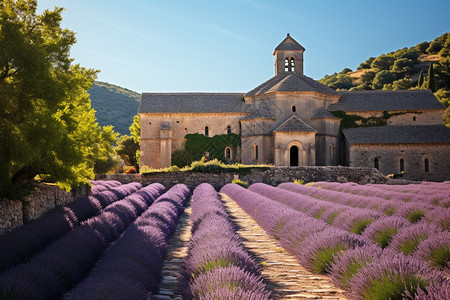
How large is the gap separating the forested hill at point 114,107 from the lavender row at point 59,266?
89951 mm

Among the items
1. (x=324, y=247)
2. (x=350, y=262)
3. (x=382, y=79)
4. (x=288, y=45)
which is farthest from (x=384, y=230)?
(x=382, y=79)

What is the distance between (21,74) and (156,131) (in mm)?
28742

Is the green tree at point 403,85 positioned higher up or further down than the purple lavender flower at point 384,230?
→ higher up

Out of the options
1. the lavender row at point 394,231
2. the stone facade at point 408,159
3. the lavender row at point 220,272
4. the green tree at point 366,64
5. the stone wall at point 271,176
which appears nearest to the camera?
the lavender row at point 220,272

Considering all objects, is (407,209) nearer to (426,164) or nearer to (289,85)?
(426,164)

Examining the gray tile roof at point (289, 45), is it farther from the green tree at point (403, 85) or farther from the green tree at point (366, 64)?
the green tree at point (366, 64)

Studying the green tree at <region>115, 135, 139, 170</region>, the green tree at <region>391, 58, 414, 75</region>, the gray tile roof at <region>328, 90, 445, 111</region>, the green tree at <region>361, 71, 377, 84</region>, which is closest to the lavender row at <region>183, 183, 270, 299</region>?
the gray tile roof at <region>328, 90, 445, 111</region>

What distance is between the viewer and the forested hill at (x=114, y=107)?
3841 inches

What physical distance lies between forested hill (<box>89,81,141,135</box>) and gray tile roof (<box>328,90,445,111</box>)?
68216mm

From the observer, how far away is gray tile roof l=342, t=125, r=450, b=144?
3150 cm

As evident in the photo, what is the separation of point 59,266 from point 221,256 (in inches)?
83.7

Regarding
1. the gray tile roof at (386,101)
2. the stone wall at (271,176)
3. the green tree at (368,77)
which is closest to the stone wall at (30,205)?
the stone wall at (271,176)

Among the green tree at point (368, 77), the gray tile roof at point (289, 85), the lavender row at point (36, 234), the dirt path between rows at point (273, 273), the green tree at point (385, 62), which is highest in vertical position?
the green tree at point (385, 62)

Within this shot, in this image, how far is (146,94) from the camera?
38156 millimetres
